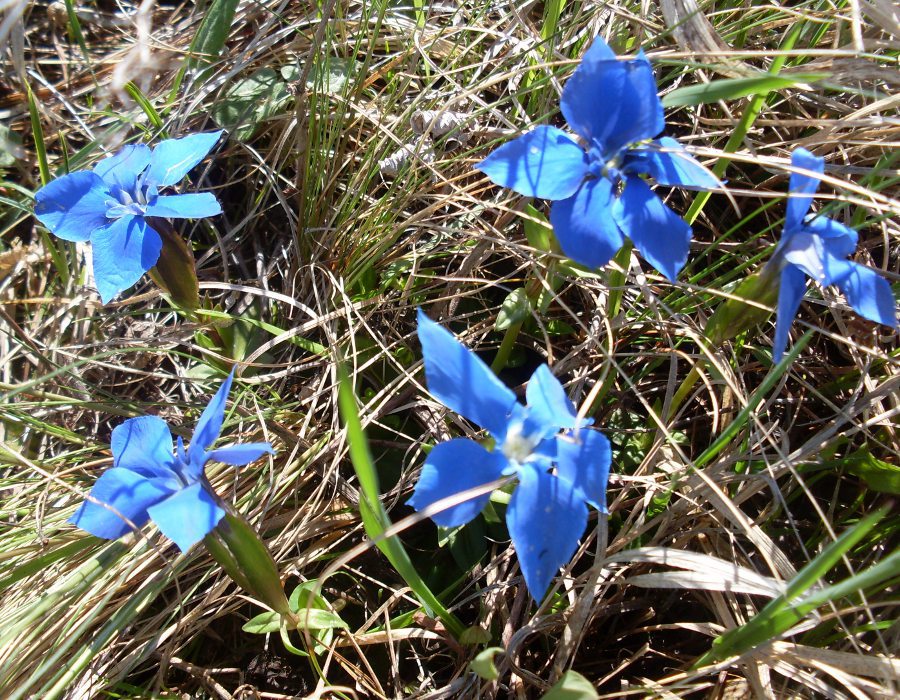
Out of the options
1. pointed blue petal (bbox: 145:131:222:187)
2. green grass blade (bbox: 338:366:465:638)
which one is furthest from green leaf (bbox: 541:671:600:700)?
pointed blue petal (bbox: 145:131:222:187)

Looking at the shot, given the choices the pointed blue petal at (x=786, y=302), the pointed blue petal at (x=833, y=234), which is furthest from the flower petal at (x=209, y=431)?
the pointed blue petal at (x=833, y=234)

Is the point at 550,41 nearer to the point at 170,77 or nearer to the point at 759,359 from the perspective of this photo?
Result: the point at 759,359

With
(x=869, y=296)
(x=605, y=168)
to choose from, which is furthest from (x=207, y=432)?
(x=869, y=296)

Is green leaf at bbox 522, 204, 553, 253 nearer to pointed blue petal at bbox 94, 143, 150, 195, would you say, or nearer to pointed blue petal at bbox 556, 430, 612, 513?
pointed blue petal at bbox 556, 430, 612, 513

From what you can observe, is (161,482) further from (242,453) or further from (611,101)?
(611,101)

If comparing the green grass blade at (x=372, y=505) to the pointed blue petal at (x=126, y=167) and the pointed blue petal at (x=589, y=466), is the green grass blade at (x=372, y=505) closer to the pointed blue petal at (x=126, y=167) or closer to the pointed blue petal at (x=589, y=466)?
the pointed blue petal at (x=589, y=466)
